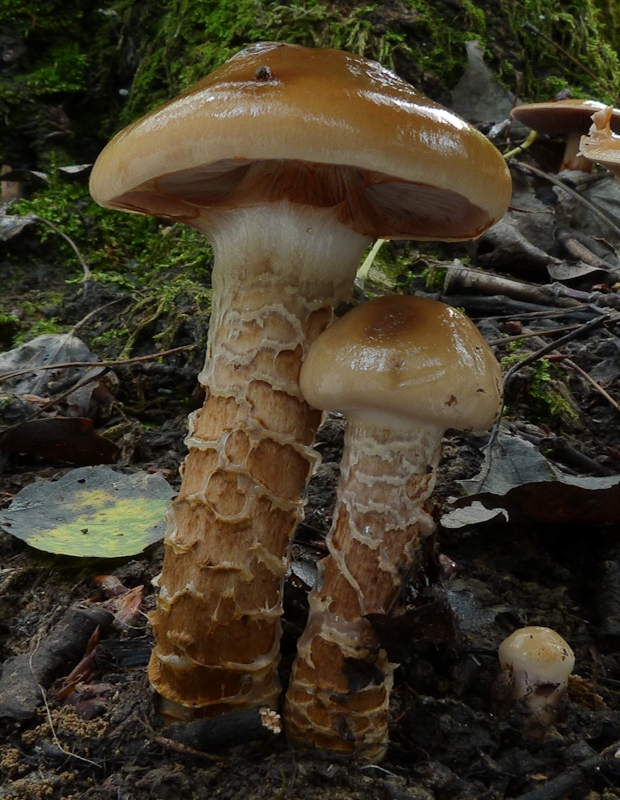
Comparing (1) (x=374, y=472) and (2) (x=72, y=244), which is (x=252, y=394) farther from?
(2) (x=72, y=244)

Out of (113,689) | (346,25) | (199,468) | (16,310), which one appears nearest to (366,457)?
(199,468)

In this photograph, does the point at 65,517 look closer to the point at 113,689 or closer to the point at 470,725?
the point at 113,689

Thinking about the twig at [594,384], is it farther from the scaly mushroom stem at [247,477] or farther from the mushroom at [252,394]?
the scaly mushroom stem at [247,477]

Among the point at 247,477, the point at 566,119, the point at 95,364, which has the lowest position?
the point at 95,364

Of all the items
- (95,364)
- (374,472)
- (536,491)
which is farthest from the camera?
(95,364)

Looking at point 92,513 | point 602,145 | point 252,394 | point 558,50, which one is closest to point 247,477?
point 252,394

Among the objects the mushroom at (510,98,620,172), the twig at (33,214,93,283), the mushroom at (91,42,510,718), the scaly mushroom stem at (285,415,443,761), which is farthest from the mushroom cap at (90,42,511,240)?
the mushroom at (510,98,620,172)

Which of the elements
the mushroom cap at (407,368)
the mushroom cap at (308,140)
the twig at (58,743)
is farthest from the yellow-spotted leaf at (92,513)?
the mushroom cap at (308,140)
